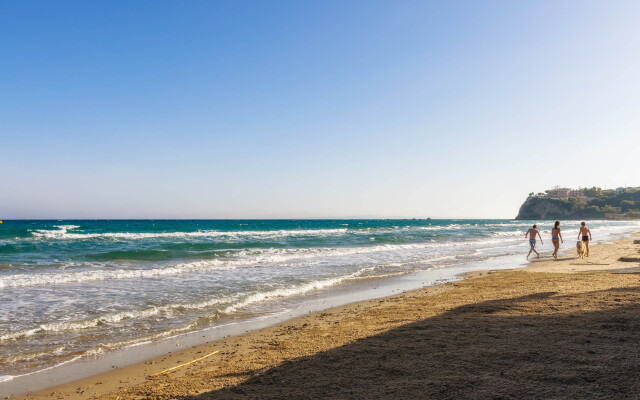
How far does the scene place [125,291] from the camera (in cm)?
1132

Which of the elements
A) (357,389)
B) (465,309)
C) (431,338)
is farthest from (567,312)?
(357,389)

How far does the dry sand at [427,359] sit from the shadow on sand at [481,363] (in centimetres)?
1

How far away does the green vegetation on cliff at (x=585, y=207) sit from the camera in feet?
501

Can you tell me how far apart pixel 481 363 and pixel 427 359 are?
23.2 inches

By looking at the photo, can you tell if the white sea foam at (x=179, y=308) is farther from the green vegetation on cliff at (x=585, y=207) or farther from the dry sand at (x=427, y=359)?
the green vegetation on cliff at (x=585, y=207)

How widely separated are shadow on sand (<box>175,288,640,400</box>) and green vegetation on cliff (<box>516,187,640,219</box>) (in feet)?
552

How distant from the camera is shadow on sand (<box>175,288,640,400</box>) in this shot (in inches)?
139

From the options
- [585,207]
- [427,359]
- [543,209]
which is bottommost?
[427,359]

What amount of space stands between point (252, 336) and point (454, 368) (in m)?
3.78

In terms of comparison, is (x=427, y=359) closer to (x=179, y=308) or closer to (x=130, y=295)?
(x=179, y=308)

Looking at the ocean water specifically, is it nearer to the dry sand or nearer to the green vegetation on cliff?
the dry sand

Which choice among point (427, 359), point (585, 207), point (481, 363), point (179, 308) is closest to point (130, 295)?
point (179, 308)

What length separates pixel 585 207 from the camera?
16150cm

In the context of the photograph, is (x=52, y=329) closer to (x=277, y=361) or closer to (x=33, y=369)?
(x=33, y=369)
